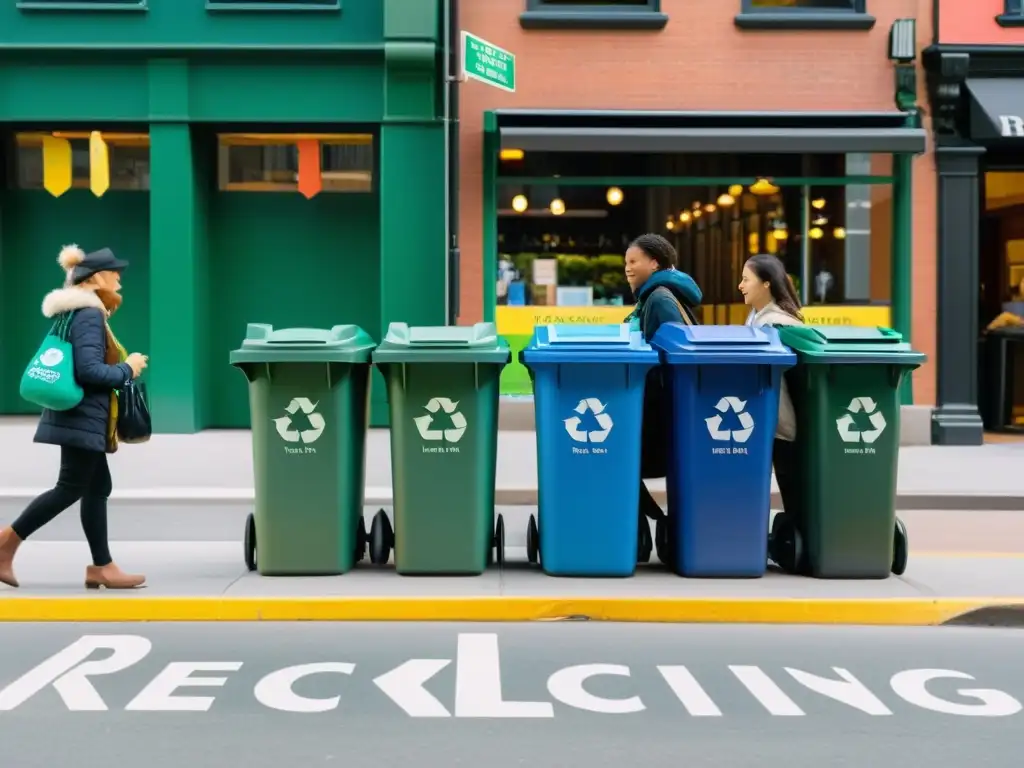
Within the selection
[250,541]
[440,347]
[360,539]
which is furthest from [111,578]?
[440,347]

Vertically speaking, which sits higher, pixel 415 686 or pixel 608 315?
pixel 608 315

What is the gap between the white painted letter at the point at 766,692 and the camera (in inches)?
209

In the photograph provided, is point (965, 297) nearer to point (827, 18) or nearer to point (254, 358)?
point (827, 18)

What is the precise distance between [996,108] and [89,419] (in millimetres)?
11196

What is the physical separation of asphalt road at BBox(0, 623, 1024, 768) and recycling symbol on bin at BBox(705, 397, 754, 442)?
1123 mm

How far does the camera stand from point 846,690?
18.4ft

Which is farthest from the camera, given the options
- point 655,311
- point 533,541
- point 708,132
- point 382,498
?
point 708,132

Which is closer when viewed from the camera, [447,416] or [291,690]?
[291,690]

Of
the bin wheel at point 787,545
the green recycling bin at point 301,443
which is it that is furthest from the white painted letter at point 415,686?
the bin wheel at point 787,545

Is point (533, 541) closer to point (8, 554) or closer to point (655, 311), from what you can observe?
point (655, 311)

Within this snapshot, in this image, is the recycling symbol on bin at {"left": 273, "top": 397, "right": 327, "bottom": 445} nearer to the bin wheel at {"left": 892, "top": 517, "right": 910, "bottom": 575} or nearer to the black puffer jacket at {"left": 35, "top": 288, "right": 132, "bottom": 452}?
the black puffer jacket at {"left": 35, "top": 288, "right": 132, "bottom": 452}

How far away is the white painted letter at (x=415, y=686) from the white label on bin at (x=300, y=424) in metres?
1.71

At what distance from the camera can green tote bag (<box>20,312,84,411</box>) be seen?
22.1 feet

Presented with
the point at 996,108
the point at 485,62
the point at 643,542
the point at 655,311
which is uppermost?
the point at 485,62
